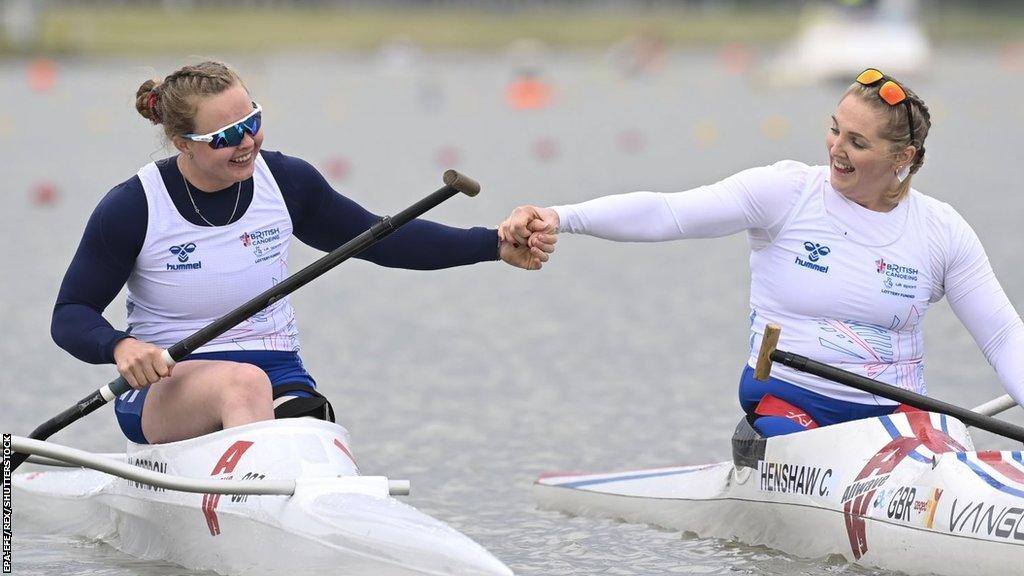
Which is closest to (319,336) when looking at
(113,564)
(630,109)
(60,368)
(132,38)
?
(60,368)

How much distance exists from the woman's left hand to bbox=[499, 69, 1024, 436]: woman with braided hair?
0.03 m

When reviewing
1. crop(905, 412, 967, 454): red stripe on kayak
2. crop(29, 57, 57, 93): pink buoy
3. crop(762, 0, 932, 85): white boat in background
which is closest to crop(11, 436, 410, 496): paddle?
crop(905, 412, 967, 454): red stripe on kayak

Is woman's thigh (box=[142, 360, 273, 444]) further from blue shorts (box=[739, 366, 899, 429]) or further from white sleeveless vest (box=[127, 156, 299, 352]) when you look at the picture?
blue shorts (box=[739, 366, 899, 429])

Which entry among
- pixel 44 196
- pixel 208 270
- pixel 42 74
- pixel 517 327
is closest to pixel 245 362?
pixel 208 270

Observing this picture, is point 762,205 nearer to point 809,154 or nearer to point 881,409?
point 881,409

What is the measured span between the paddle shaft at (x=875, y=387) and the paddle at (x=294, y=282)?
119 cm

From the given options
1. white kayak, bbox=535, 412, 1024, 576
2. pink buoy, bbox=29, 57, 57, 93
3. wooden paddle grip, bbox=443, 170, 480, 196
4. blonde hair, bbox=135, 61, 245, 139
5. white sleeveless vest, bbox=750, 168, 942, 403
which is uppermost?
pink buoy, bbox=29, 57, 57, 93

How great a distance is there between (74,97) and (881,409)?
110 ft

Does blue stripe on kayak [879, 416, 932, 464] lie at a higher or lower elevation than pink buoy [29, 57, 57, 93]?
lower

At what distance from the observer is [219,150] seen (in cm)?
582

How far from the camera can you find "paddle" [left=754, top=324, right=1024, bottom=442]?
567 cm

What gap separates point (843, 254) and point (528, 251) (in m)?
1.13

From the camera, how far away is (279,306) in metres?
6.21

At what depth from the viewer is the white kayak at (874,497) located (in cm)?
545
